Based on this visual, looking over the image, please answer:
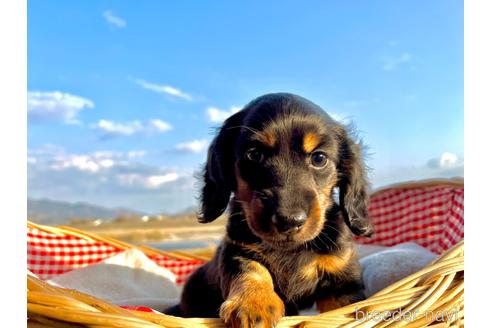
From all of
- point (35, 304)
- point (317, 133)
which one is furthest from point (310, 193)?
point (35, 304)

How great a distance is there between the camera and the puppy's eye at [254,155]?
1421 mm

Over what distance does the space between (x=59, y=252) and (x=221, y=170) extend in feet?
5.04

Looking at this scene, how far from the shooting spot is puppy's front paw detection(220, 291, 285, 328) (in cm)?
121

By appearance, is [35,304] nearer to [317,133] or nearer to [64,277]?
[317,133]

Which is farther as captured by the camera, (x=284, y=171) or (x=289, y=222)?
(x=284, y=171)

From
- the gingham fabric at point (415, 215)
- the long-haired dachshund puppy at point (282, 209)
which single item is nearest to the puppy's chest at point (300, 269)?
the long-haired dachshund puppy at point (282, 209)

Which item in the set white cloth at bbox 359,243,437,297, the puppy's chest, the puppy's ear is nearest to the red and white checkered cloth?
white cloth at bbox 359,243,437,297

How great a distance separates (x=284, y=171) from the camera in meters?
1.35

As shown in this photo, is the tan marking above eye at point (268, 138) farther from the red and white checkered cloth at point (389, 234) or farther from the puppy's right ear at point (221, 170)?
the red and white checkered cloth at point (389, 234)

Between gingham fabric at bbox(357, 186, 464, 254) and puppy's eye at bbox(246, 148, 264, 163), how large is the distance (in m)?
1.50

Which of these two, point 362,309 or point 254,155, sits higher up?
point 254,155

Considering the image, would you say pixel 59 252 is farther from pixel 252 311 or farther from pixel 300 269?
pixel 252 311

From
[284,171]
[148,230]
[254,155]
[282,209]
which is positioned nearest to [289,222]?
[282,209]
